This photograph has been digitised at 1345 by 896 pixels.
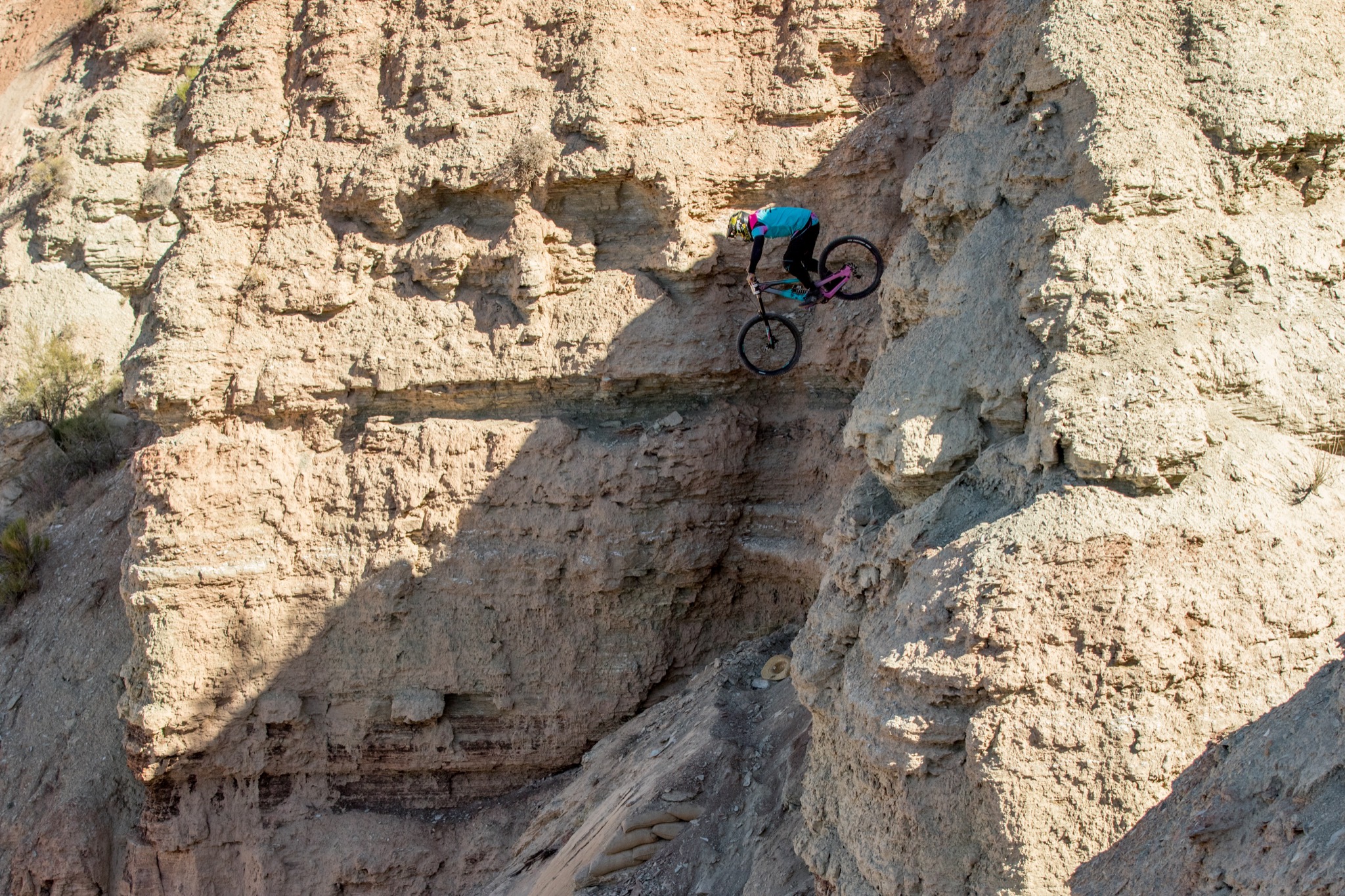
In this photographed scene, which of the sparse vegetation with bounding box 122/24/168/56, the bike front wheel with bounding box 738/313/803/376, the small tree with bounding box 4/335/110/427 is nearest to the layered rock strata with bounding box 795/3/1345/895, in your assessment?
the bike front wheel with bounding box 738/313/803/376

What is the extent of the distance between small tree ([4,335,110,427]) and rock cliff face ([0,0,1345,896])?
313cm

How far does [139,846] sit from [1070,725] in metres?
8.92

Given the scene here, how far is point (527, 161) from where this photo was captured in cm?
912

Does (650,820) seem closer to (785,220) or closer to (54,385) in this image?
(785,220)

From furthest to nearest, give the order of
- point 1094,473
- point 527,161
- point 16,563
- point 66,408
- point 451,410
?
point 66,408 < point 16,563 < point 451,410 < point 527,161 < point 1094,473

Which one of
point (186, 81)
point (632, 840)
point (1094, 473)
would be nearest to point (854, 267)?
point (1094, 473)

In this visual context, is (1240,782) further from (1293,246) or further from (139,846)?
(139,846)

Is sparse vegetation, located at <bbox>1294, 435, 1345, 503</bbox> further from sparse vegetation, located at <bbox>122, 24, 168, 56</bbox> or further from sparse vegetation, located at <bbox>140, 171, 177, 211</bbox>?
sparse vegetation, located at <bbox>122, 24, 168, 56</bbox>

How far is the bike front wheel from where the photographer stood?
8984 millimetres

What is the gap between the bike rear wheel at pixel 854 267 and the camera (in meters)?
8.61

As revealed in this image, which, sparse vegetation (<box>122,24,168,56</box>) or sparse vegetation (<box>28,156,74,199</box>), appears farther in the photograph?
sparse vegetation (<box>28,156,74,199</box>)

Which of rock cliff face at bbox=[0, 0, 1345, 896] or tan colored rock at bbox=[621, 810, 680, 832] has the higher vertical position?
rock cliff face at bbox=[0, 0, 1345, 896]

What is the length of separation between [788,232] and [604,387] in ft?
6.71

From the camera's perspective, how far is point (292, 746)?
10.0 meters
